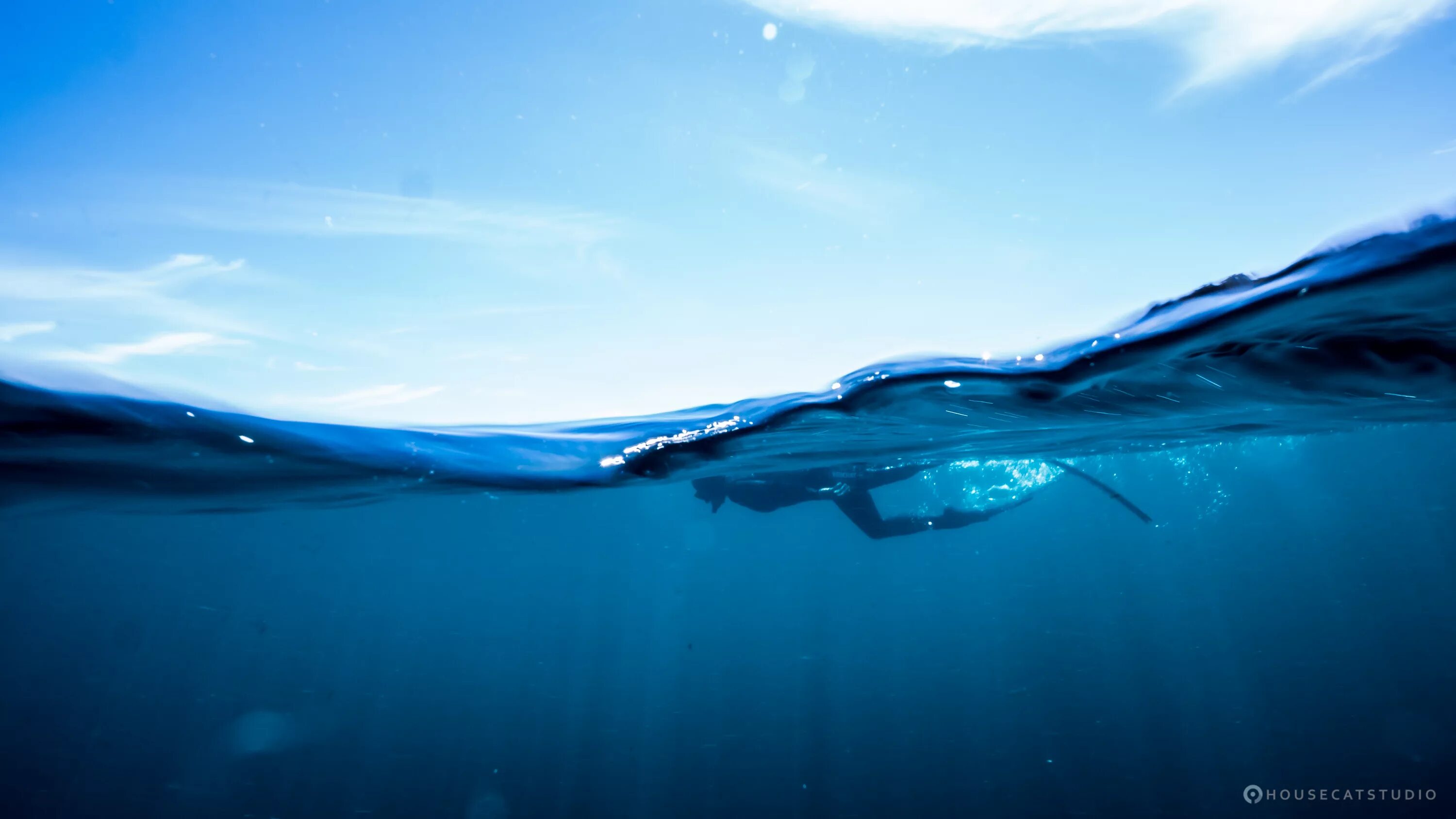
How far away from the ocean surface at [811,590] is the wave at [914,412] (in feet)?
0.29

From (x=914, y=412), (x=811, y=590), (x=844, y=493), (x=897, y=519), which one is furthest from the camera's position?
(x=811, y=590)

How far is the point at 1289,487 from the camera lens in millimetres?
72375

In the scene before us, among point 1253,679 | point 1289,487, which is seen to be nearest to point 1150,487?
point 1289,487

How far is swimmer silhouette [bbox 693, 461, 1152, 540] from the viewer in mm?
16469

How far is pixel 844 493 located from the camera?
20.0 meters

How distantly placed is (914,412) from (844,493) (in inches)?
386

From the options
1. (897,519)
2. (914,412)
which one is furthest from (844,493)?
(914,412)

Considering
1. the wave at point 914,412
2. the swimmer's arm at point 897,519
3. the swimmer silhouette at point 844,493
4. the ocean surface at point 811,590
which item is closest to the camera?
the wave at point 914,412

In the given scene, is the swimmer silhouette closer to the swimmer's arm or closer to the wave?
the swimmer's arm

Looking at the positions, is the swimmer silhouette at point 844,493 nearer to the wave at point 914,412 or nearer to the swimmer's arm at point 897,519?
the swimmer's arm at point 897,519

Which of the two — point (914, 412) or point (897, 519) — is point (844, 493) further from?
point (914, 412)

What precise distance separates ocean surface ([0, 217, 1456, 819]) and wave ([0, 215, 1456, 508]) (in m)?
0.09

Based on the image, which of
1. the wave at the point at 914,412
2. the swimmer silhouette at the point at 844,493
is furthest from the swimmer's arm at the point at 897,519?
the wave at the point at 914,412

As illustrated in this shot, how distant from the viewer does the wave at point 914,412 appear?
630cm
